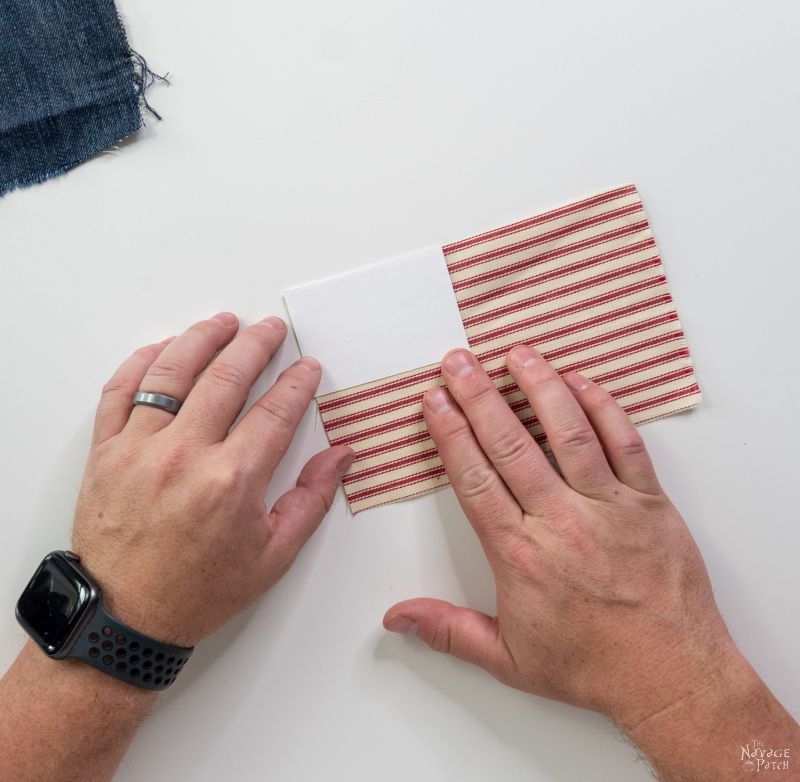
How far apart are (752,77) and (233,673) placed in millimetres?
1386

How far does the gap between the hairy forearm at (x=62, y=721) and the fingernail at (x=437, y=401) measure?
24.7 inches

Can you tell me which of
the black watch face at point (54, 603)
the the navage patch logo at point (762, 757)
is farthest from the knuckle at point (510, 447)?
the black watch face at point (54, 603)

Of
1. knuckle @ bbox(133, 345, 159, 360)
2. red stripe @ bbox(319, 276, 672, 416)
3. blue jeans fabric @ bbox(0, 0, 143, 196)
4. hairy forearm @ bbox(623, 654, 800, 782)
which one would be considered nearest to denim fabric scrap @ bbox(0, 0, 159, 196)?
blue jeans fabric @ bbox(0, 0, 143, 196)

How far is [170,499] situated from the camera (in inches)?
34.7

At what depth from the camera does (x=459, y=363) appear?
3.28ft

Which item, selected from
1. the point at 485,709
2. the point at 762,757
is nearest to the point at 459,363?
the point at 485,709

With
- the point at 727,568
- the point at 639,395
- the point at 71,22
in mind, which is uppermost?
the point at 71,22

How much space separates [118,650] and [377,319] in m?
0.64

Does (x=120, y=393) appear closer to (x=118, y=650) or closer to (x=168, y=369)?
(x=168, y=369)

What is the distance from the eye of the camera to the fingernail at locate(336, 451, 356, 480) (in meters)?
1.01

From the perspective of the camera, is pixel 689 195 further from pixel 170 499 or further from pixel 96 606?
pixel 96 606

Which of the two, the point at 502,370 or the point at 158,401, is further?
the point at 502,370

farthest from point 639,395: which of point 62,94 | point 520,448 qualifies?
point 62,94

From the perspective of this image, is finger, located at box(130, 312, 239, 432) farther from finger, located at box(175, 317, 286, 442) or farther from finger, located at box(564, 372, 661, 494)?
finger, located at box(564, 372, 661, 494)
